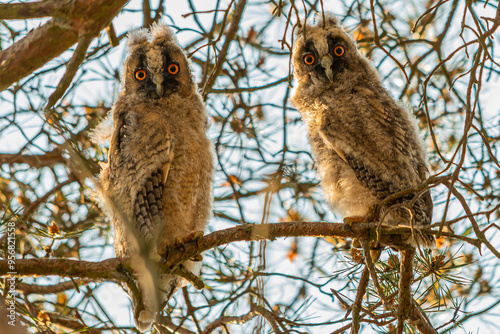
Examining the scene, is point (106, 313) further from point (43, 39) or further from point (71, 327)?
point (43, 39)

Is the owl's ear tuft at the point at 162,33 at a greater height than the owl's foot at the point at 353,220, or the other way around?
the owl's ear tuft at the point at 162,33

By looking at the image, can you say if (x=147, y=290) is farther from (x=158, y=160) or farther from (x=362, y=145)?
(x=362, y=145)

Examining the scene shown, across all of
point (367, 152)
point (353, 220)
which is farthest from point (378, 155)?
point (353, 220)

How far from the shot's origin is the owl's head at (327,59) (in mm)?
3270

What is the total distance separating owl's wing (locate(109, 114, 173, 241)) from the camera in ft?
9.16

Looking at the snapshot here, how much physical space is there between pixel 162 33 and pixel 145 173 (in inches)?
45.7

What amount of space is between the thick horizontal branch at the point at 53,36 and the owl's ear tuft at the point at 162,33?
1615 mm

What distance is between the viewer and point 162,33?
353cm

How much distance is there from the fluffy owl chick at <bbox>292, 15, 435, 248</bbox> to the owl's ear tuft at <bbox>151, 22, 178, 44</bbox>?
1004 millimetres

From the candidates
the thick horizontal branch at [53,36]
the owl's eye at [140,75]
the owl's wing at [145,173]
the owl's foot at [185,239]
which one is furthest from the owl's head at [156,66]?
the thick horizontal branch at [53,36]

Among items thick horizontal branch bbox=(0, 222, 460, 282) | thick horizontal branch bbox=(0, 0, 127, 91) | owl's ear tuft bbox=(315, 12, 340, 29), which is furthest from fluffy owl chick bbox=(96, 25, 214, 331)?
owl's ear tuft bbox=(315, 12, 340, 29)

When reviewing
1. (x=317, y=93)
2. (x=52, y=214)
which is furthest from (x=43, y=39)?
(x=52, y=214)

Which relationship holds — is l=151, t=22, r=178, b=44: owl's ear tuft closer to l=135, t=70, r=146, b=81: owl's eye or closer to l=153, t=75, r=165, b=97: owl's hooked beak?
l=135, t=70, r=146, b=81: owl's eye

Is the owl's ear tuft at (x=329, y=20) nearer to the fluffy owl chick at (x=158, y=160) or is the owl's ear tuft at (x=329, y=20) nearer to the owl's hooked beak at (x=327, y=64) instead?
the owl's hooked beak at (x=327, y=64)
